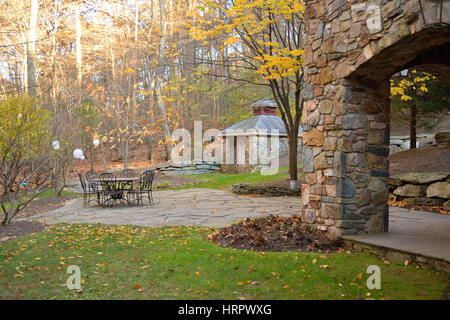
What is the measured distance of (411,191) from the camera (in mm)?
7320

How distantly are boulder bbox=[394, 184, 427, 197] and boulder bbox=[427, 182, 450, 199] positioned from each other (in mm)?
172

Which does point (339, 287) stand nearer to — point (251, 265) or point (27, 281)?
point (251, 265)

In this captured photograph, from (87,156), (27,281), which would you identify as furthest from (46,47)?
(27,281)

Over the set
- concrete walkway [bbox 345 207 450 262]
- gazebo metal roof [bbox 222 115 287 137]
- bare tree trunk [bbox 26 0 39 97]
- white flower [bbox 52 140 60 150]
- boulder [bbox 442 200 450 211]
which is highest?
bare tree trunk [bbox 26 0 39 97]

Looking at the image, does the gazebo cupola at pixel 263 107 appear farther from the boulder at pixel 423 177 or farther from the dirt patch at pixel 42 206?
the dirt patch at pixel 42 206

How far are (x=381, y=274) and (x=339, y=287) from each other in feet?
1.99

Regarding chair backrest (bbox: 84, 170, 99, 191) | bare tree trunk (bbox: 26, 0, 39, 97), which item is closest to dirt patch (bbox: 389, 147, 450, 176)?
chair backrest (bbox: 84, 170, 99, 191)

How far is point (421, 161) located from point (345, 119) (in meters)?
6.00

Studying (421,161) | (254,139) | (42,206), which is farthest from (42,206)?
(421,161)

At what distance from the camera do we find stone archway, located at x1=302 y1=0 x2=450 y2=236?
4406mm

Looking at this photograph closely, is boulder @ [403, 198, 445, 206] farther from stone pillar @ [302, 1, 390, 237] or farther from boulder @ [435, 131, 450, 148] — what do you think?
boulder @ [435, 131, 450, 148]

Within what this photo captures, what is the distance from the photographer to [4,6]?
11.7 metres

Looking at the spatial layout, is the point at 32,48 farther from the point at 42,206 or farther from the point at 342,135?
the point at 342,135

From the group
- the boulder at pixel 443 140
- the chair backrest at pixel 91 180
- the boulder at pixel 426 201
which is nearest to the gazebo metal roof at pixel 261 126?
the boulder at pixel 443 140
